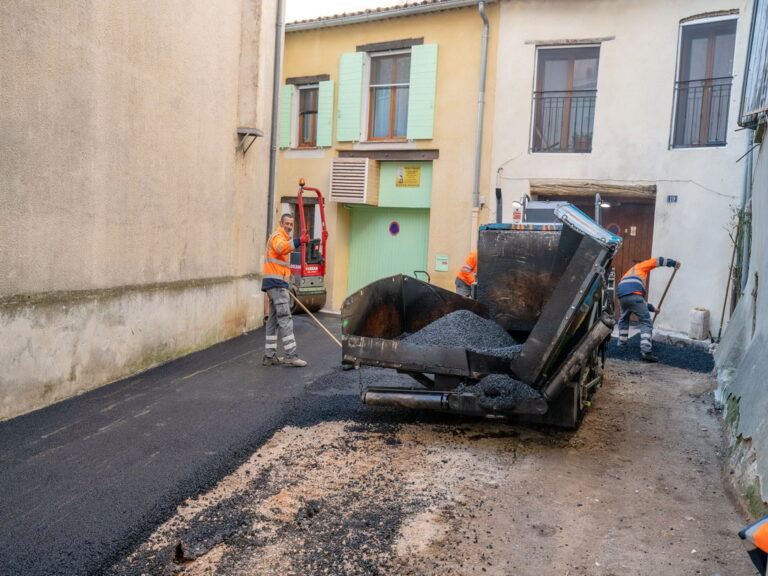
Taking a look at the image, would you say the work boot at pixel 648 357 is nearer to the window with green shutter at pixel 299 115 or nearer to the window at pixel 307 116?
the window with green shutter at pixel 299 115

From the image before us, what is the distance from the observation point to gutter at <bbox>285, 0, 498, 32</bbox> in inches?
513

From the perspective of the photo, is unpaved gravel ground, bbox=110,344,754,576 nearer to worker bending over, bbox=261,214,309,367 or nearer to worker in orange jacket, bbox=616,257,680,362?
worker bending over, bbox=261,214,309,367

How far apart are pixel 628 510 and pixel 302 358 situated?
518 centimetres

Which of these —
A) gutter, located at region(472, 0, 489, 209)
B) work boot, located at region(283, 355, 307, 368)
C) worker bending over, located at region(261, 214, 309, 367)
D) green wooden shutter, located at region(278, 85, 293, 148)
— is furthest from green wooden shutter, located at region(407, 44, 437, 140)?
work boot, located at region(283, 355, 307, 368)

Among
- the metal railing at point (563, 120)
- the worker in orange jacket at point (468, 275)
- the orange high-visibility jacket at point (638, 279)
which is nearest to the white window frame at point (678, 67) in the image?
the metal railing at point (563, 120)

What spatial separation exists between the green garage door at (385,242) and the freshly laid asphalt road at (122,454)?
6.93 m

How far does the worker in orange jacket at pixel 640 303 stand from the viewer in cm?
919

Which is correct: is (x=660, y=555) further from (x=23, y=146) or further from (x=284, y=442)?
(x=23, y=146)

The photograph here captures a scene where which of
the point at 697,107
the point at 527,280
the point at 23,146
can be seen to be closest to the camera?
the point at 23,146

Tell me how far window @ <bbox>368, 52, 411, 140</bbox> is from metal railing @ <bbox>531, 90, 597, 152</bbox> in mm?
2829

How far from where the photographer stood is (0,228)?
5.33 m

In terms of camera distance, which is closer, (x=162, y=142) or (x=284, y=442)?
(x=284, y=442)

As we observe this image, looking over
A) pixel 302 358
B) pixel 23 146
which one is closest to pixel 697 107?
pixel 302 358

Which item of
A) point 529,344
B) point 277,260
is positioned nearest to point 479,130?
point 277,260
